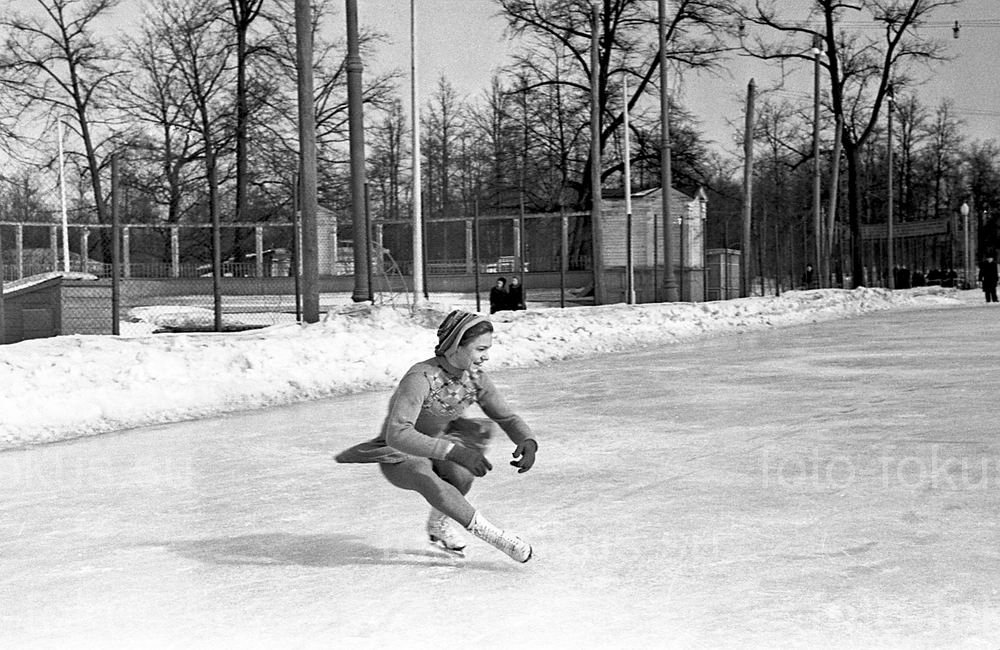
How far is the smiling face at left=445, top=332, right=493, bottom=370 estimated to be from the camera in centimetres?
470

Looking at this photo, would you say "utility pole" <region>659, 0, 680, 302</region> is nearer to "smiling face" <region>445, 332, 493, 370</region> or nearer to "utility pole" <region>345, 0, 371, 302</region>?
"utility pole" <region>345, 0, 371, 302</region>

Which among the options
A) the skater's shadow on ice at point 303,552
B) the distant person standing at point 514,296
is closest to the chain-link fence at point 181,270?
the distant person standing at point 514,296

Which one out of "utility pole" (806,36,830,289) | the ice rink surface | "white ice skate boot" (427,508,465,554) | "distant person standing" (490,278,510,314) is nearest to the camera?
the ice rink surface

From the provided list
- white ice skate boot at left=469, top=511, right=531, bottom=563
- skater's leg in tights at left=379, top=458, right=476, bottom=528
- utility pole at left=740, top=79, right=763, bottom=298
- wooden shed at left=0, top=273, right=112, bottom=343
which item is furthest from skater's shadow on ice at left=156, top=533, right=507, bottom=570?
utility pole at left=740, top=79, right=763, bottom=298

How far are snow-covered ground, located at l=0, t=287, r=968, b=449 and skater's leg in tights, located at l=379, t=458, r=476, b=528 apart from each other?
6.39m

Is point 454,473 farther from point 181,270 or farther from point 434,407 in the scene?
point 181,270


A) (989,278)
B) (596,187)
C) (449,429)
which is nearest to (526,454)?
(449,429)

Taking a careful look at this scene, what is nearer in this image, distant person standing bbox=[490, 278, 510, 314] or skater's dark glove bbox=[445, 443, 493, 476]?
skater's dark glove bbox=[445, 443, 493, 476]

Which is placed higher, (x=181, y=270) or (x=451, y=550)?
(x=181, y=270)

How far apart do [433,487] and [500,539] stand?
365mm

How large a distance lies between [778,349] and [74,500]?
521 inches

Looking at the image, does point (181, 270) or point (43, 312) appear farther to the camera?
point (181, 270)

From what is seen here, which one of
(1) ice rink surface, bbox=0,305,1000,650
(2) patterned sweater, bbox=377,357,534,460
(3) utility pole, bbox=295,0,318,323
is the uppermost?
(3) utility pole, bbox=295,0,318,323

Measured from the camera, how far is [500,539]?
4.95m
